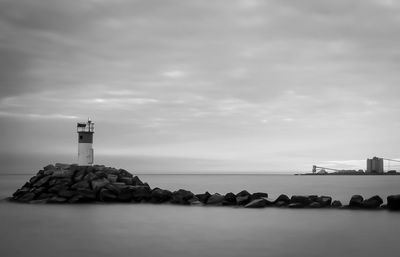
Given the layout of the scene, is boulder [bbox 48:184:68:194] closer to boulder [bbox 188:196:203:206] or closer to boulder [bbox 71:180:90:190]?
boulder [bbox 71:180:90:190]

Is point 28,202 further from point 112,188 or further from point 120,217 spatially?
point 120,217

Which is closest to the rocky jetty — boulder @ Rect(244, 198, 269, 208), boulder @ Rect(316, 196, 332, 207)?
boulder @ Rect(244, 198, 269, 208)

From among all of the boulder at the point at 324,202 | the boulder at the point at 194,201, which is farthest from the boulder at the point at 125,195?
the boulder at the point at 324,202

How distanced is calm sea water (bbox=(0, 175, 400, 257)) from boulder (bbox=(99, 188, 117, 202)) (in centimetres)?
139

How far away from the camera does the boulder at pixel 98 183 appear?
2195 centimetres

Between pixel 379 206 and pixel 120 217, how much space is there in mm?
11223

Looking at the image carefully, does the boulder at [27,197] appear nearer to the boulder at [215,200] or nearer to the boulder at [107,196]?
the boulder at [107,196]

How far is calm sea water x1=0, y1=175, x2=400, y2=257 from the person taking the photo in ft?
38.0

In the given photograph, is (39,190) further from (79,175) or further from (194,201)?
(194,201)

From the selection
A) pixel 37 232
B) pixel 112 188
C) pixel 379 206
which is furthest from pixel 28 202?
pixel 379 206

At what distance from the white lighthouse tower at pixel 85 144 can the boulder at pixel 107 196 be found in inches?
95.1

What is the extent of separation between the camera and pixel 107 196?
21875 millimetres

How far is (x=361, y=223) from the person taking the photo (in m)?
15.8

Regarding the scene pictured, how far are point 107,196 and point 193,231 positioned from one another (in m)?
8.50
